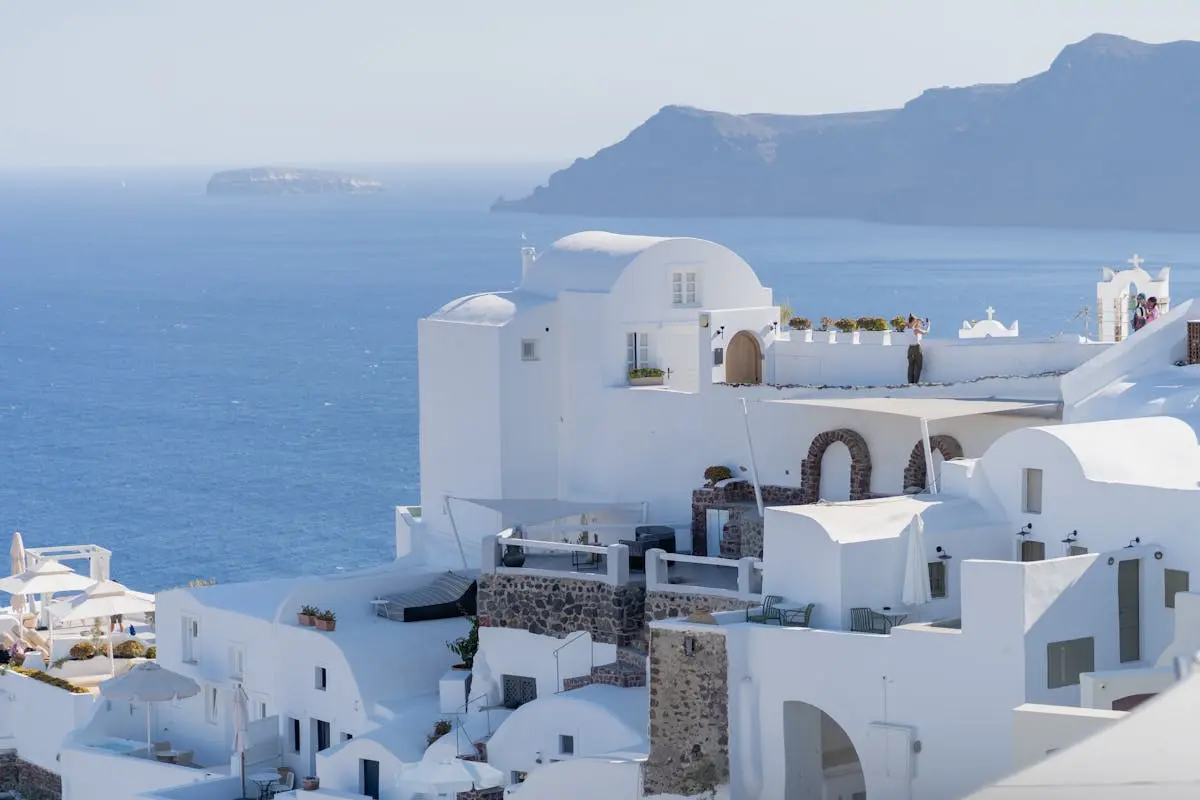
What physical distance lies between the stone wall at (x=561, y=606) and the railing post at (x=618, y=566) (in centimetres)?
13

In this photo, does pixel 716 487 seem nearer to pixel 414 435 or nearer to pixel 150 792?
pixel 150 792

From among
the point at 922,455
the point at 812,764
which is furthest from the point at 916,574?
the point at 922,455

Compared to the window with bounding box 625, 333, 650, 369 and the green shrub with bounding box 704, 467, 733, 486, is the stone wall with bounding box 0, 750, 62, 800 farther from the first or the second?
the green shrub with bounding box 704, 467, 733, 486

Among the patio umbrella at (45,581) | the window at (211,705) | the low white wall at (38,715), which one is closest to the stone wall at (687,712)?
the window at (211,705)

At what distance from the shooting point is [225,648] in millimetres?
48906

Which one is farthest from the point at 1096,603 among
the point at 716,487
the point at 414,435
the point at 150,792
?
the point at 414,435

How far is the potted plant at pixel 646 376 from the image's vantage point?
160ft

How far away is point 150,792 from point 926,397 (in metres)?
17.1

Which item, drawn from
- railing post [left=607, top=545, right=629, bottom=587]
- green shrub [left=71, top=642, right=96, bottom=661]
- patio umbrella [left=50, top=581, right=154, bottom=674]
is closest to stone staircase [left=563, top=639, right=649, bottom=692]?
railing post [left=607, top=545, right=629, bottom=587]

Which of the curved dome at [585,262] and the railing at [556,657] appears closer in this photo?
the railing at [556,657]

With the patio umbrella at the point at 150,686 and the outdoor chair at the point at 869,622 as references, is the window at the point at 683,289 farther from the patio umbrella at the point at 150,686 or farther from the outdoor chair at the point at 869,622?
the outdoor chair at the point at 869,622

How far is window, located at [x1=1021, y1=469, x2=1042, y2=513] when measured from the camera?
3733cm

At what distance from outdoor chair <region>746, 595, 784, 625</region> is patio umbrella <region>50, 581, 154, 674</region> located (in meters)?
22.1

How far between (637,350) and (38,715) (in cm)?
1609
